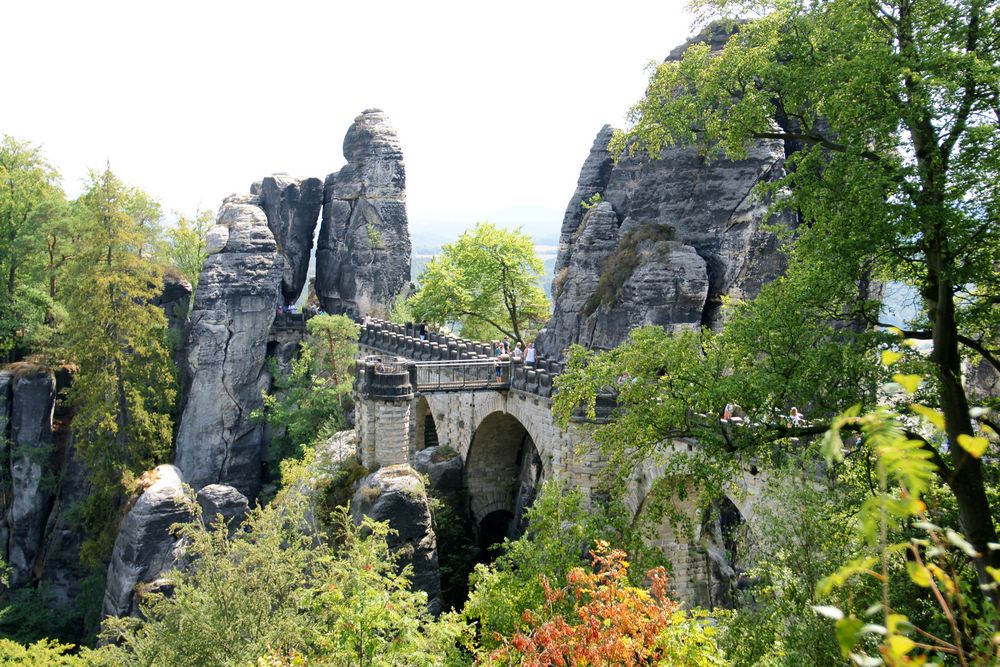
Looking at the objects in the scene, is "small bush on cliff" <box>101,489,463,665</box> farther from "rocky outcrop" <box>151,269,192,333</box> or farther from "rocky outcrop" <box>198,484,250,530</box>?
"rocky outcrop" <box>151,269,192,333</box>

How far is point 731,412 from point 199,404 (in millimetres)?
27198

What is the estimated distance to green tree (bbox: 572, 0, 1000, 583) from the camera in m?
7.98

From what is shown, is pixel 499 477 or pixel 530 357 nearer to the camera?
pixel 530 357

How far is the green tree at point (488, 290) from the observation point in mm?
40156

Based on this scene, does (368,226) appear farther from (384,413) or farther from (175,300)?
(384,413)

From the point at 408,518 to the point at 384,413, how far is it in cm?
358

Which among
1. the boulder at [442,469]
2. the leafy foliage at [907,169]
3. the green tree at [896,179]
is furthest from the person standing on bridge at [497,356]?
the leafy foliage at [907,169]

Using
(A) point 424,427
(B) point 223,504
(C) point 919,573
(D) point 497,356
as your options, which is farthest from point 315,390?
(C) point 919,573

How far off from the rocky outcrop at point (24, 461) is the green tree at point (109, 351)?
2386 millimetres

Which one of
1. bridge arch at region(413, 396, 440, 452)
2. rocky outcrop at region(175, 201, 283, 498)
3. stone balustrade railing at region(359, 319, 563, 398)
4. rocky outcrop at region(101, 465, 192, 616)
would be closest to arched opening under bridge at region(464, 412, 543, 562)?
stone balustrade railing at region(359, 319, 563, 398)

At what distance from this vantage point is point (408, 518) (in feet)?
71.4

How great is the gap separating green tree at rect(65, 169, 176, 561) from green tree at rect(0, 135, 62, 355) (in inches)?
132

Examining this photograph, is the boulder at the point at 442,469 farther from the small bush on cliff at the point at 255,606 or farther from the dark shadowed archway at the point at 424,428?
the small bush on cliff at the point at 255,606

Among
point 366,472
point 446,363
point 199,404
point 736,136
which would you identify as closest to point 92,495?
point 199,404
